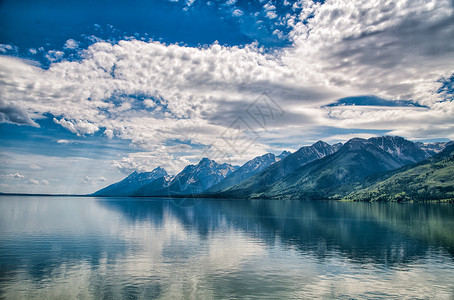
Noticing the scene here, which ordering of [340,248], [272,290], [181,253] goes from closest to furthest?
[272,290]
[181,253]
[340,248]

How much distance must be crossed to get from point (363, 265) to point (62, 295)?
51.7m

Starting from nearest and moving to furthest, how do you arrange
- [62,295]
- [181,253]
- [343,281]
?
[62,295] → [343,281] → [181,253]

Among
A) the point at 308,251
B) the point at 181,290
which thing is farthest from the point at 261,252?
the point at 181,290

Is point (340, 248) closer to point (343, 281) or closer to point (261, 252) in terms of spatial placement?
point (261, 252)

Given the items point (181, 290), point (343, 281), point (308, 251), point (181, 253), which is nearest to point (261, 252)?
point (308, 251)

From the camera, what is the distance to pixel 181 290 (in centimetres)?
4272

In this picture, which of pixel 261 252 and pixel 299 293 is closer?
pixel 299 293

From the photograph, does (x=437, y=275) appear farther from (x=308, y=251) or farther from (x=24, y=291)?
(x=24, y=291)

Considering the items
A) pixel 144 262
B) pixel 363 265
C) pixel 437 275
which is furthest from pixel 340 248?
pixel 144 262

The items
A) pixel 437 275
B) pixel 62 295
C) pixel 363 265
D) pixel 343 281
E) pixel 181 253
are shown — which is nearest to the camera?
pixel 62 295

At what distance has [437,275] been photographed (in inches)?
2016

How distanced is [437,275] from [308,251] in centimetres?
2621

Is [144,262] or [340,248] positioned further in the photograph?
[340,248]

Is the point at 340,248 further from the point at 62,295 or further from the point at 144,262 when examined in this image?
the point at 62,295
